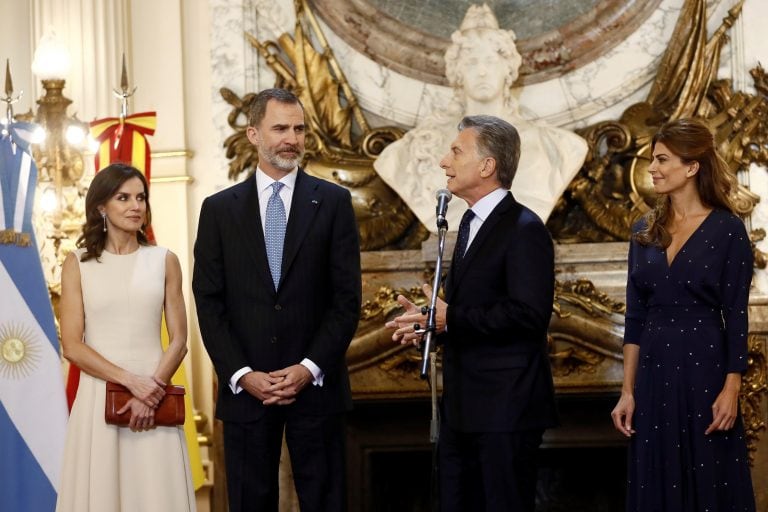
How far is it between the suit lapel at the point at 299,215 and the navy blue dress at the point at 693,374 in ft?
3.63

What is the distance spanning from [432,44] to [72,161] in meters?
1.88

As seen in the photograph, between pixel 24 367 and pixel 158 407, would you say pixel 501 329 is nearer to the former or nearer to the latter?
pixel 158 407

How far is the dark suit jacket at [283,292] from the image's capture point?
12.5 feet

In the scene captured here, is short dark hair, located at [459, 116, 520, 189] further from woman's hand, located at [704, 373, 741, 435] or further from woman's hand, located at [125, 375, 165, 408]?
woman's hand, located at [125, 375, 165, 408]

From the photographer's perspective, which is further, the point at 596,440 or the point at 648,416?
the point at 596,440

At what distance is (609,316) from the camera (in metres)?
5.55

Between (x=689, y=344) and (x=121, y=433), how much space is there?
75.4 inches

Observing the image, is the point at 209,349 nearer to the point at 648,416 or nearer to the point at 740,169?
the point at 648,416

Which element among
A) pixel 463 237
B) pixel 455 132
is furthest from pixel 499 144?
pixel 455 132

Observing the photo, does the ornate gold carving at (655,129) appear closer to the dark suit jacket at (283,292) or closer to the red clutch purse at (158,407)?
the dark suit jacket at (283,292)

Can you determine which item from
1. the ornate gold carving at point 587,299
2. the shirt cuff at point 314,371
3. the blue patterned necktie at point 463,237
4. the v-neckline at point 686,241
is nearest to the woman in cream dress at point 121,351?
the shirt cuff at point 314,371

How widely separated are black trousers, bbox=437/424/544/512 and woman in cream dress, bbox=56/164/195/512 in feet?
3.27

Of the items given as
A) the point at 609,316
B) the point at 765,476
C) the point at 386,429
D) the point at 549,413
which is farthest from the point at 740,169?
the point at 549,413

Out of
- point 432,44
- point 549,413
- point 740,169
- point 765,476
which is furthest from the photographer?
point 432,44
